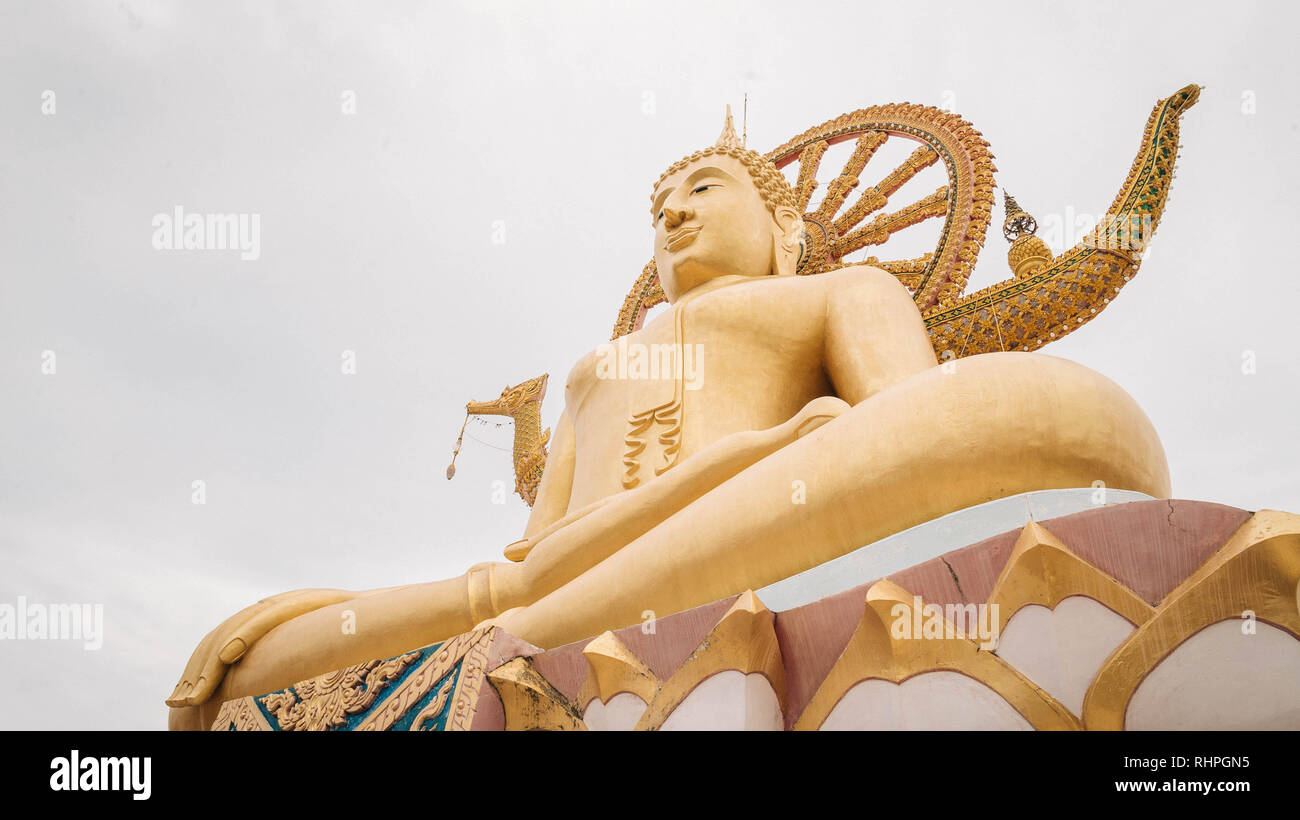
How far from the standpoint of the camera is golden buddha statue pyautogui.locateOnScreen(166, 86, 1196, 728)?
2.88 meters

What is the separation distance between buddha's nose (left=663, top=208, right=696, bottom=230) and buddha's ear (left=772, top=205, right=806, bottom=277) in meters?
0.49

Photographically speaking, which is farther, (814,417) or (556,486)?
(556,486)

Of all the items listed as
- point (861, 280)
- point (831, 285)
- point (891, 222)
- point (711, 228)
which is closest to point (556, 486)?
point (711, 228)

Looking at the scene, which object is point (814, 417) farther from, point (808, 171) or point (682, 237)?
point (808, 171)

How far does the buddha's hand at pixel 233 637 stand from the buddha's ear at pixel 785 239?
2.68 metres

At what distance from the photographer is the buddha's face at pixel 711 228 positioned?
17.2ft

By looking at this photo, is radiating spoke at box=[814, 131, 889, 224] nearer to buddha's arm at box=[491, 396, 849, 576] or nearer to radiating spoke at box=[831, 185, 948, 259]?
radiating spoke at box=[831, 185, 948, 259]

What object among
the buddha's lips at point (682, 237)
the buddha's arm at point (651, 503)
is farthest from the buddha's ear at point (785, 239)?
the buddha's arm at point (651, 503)

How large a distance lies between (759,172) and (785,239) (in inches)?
14.7

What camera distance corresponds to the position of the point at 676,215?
525cm

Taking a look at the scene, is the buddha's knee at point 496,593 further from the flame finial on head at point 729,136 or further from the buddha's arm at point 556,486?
the flame finial on head at point 729,136
